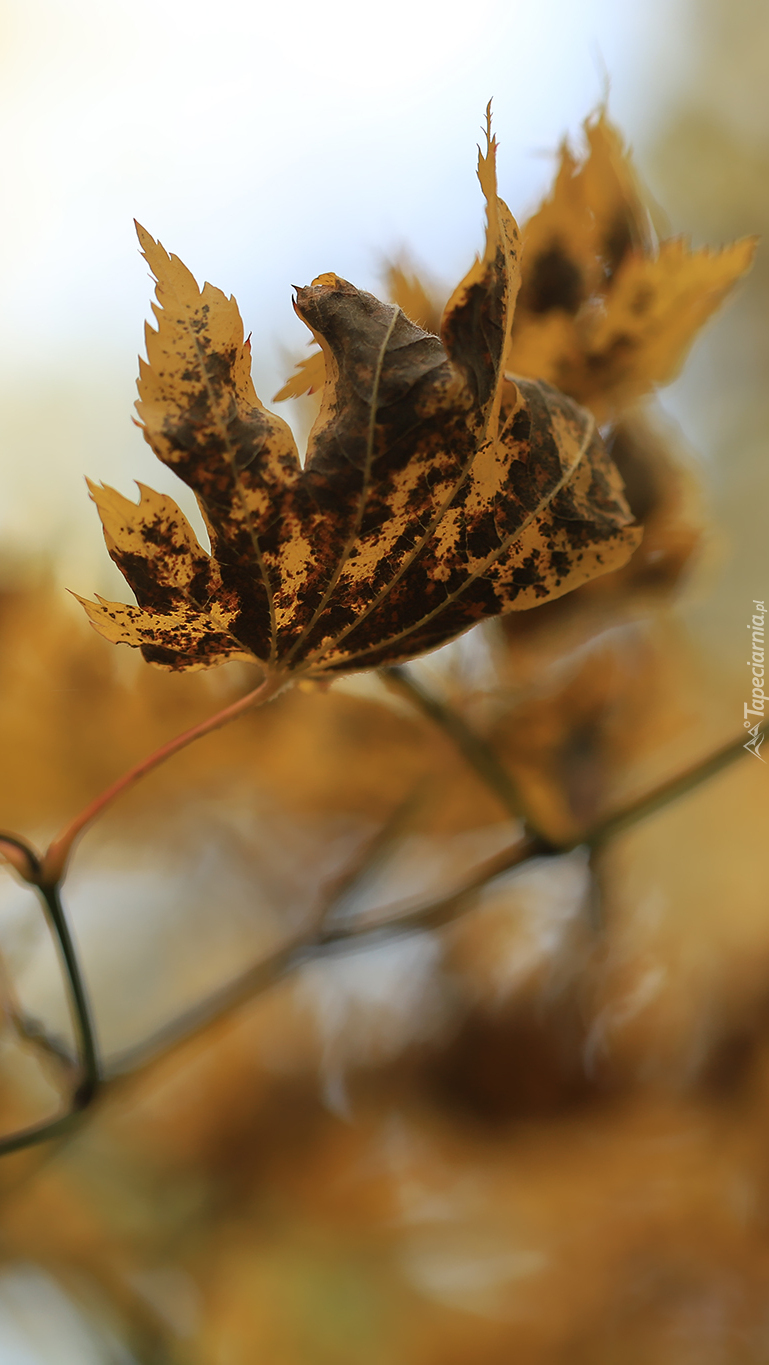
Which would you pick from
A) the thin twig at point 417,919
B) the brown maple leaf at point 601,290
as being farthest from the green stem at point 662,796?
the brown maple leaf at point 601,290

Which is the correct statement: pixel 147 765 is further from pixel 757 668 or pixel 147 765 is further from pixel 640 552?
pixel 757 668

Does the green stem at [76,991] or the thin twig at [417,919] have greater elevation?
the green stem at [76,991]

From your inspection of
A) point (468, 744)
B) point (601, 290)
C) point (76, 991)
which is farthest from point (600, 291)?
point (76, 991)

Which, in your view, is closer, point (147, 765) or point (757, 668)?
point (147, 765)

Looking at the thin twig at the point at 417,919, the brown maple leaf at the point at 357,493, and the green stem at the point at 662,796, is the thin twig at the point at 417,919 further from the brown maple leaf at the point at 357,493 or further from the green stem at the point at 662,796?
the brown maple leaf at the point at 357,493

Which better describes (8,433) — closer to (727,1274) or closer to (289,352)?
(289,352)

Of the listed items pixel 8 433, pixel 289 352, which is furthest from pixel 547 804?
pixel 8 433
